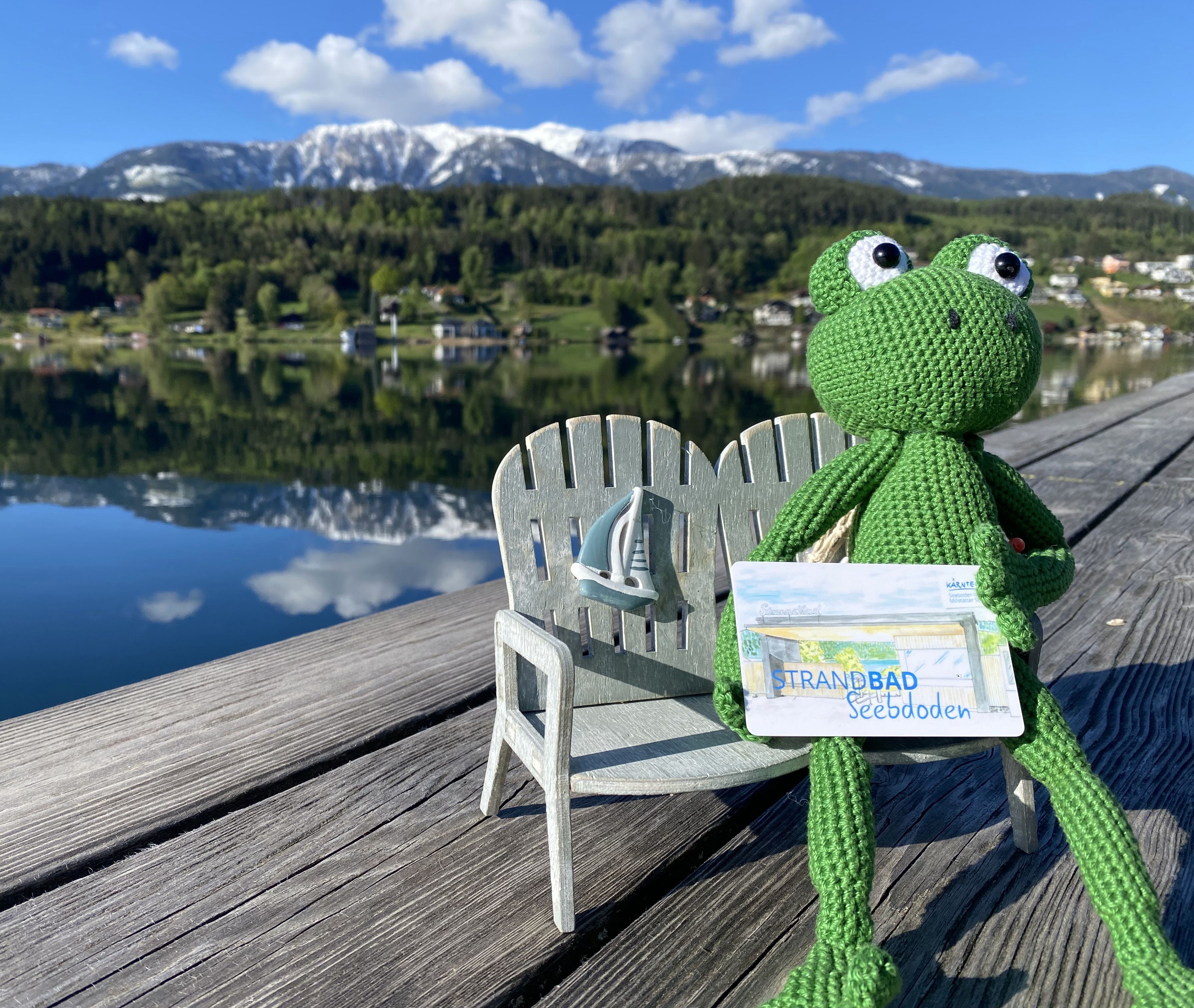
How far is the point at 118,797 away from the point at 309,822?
→ 1.70 ft

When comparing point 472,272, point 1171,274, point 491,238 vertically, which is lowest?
point 1171,274

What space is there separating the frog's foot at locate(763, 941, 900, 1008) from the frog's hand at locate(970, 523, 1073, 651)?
0.69 m

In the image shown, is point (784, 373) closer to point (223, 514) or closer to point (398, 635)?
point (223, 514)

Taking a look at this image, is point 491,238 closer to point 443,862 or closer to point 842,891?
A: point 443,862

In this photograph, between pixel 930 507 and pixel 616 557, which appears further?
pixel 616 557

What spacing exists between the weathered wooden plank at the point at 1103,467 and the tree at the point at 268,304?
86195mm

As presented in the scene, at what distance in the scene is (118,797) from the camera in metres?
2.31

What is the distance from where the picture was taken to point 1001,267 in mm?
2033

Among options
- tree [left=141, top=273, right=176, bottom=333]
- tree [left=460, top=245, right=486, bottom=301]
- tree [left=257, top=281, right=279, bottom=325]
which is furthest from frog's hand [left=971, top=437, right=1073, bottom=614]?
tree [left=460, top=245, right=486, bottom=301]

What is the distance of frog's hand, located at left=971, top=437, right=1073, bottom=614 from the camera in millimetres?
1976

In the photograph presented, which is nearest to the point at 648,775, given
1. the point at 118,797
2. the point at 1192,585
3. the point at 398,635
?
the point at 118,797

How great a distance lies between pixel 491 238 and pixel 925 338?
115491 mm

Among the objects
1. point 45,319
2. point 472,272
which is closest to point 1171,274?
point 472,272

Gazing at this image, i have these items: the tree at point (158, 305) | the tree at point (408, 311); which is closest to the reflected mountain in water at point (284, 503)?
the tree at point (158, 305)
